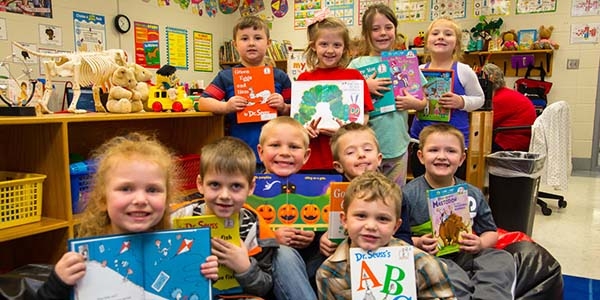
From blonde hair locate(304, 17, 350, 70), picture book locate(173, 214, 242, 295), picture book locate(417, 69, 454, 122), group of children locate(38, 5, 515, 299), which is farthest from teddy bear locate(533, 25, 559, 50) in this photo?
picture book locate(173, 214, 242, 295)

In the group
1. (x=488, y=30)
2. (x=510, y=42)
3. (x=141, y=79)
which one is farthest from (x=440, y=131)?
(x=488, y=30)

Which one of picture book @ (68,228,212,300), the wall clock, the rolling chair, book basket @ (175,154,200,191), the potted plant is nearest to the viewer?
picture book @ (68,228,212,300)

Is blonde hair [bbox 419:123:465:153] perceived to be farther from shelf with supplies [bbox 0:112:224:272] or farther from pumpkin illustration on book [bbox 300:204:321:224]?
shelf with supplies [bbox 0:112:224:272]

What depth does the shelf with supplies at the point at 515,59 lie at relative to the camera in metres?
6.49

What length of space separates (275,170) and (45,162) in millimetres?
1027

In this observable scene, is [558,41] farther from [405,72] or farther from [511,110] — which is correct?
[405,72]

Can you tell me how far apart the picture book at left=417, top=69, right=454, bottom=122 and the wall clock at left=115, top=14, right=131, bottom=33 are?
4.21 metres

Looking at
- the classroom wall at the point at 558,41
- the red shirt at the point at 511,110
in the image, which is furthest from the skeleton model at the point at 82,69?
the red shirt at the point at 511,110

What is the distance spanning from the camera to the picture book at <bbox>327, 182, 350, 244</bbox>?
179cm

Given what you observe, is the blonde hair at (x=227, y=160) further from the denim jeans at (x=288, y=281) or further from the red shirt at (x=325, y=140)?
the red shirt at (x=325, y=140)

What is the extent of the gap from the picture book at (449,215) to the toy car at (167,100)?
1.60m

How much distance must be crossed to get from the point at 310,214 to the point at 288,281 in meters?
0.37

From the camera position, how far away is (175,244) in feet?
4.39

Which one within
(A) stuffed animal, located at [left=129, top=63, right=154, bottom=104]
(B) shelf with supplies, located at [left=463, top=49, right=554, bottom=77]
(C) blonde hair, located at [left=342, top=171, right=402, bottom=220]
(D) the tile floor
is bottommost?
→ (D) the tile floor
